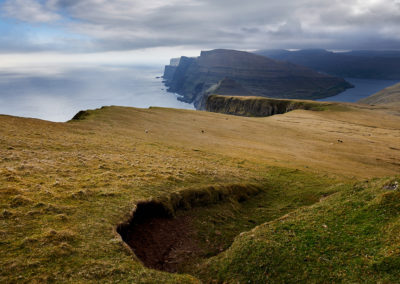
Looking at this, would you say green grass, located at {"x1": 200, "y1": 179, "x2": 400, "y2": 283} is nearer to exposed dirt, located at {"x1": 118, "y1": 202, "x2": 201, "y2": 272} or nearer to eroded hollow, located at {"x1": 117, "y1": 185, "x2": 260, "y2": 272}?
exposed dirt, located at {"x1": 118, "y1": 202, "x2": 201, "y2": 272}

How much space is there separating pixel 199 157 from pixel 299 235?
2855cm

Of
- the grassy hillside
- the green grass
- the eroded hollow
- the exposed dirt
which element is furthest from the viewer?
the eroded hollow

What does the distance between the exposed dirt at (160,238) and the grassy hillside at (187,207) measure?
489 mm

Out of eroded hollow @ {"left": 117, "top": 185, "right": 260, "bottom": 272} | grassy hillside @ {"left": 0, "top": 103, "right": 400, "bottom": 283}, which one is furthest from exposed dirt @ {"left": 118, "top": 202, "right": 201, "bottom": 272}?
grassy hillside @ {"left": 0, "top": 103, "right": 400, "bottom": 283}

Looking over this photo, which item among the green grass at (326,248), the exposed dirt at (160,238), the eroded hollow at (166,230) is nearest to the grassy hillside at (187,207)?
the green grass at (326,248)

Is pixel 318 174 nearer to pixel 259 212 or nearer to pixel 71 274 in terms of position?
pixel 259 212

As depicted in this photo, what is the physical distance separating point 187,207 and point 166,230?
411 centimetres

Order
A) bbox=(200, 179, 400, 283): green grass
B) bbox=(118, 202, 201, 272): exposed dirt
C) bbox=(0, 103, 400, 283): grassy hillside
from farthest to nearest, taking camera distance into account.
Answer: bbox=(118, 202, 201, 272): exposed dirt, bbox=(0, 103, 400, 283): grassy hillside, bbox=(200, 179, 400, 283): green grass

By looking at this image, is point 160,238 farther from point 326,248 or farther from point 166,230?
point 326,248

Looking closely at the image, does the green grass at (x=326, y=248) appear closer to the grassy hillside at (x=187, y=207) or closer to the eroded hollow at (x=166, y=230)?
the grassy hillside at (x=187, y=207)

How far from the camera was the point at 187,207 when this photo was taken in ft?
87.5

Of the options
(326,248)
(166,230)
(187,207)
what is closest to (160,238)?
(166,230)

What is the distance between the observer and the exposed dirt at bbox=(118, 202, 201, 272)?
19.4 m

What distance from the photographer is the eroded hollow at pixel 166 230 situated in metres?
19.7
